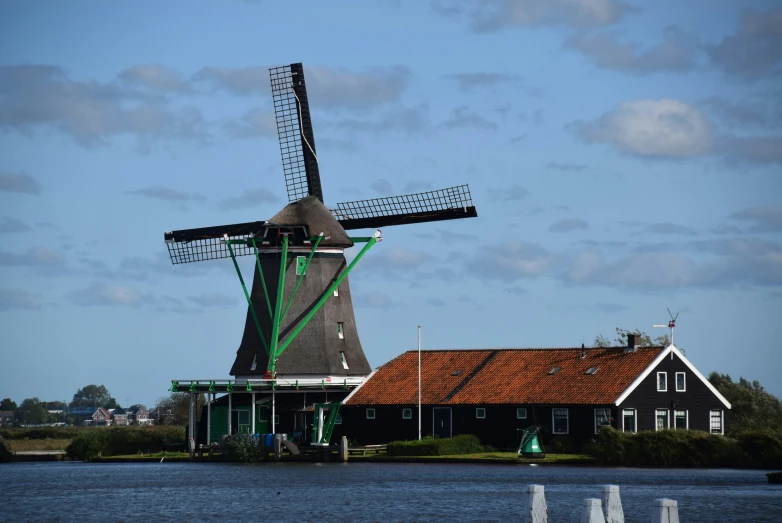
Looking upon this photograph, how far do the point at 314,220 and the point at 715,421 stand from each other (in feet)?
57.6

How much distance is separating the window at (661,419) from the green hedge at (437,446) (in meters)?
6.51

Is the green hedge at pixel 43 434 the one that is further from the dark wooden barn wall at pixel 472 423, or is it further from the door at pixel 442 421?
the door at pixel 442 421

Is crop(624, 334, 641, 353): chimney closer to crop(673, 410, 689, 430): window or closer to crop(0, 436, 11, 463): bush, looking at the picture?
crop(673, 410, 689, 430): window

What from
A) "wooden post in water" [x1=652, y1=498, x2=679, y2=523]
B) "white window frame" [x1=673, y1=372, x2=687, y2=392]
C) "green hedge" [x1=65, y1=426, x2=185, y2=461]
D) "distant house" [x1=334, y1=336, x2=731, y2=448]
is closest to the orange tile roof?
"distant house" [x1=334, y1=336, x2=731, y2=448]

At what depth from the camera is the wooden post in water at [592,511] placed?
2080 centimetres

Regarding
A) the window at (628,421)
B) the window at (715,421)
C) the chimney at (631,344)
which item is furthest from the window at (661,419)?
the chimney at (631,344)

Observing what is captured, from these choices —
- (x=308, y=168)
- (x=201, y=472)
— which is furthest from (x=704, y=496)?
(x=308, y=168)

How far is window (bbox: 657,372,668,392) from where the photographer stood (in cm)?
5378

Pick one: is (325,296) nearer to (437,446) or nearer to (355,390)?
(355,390)

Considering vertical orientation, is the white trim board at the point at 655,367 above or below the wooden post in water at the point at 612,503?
above

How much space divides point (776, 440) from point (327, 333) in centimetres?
1911

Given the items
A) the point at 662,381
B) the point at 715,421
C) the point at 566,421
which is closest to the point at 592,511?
the point at 566,421

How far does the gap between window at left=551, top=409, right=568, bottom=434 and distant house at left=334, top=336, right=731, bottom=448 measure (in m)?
0.04

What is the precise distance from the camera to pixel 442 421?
5603 centimetres
